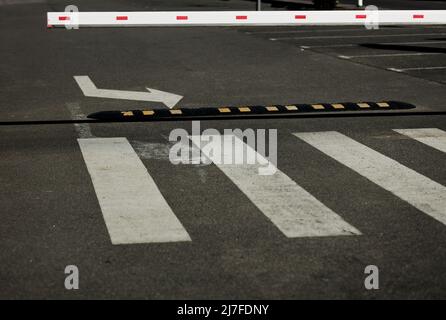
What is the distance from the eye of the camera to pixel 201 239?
7.18 m

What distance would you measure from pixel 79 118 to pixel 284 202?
16.7ft

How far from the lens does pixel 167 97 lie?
14.5 m

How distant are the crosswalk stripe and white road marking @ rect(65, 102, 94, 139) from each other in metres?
1.88

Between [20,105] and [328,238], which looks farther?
[20,105]

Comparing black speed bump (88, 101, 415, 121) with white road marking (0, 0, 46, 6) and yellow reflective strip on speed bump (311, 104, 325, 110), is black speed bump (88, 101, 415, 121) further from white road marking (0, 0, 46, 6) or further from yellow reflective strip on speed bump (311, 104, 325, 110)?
Answer: white road marking (0, 0, 46, 6)

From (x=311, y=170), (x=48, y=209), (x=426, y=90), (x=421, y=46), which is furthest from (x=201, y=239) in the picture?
(x=421, y=46)

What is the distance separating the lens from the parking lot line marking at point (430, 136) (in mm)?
10781

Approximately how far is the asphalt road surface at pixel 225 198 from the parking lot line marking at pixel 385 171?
0.02 m

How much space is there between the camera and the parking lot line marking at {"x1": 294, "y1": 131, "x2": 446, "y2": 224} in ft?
27.1

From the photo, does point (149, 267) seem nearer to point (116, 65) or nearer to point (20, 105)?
point (20, 105)

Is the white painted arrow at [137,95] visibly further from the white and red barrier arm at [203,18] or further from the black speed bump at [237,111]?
the white and red barrier arm at [203,18]

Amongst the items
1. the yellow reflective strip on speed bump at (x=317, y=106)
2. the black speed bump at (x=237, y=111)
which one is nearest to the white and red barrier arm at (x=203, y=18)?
the black speed bump at (x=237, y=111)

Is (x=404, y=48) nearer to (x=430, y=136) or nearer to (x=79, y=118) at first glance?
(x=430, y=136)

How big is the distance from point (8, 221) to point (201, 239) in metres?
1.71
